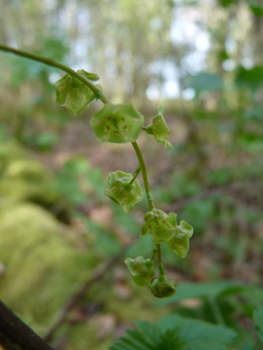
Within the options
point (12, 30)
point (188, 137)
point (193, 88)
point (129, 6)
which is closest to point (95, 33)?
point (129, 6)

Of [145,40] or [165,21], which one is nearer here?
[165,21]

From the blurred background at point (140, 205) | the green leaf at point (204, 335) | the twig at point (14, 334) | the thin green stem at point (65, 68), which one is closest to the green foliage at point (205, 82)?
the blurred background at point (140, 205)

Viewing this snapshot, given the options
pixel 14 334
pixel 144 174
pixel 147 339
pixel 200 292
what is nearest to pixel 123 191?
pixel 144 174

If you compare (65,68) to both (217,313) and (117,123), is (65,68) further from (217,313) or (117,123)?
(217,313)

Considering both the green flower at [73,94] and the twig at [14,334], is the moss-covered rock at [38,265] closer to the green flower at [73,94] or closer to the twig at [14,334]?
the twig at [14,334]

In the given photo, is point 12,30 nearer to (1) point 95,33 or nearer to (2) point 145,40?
(1) point 95,33

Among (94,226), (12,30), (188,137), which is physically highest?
(12,30)
